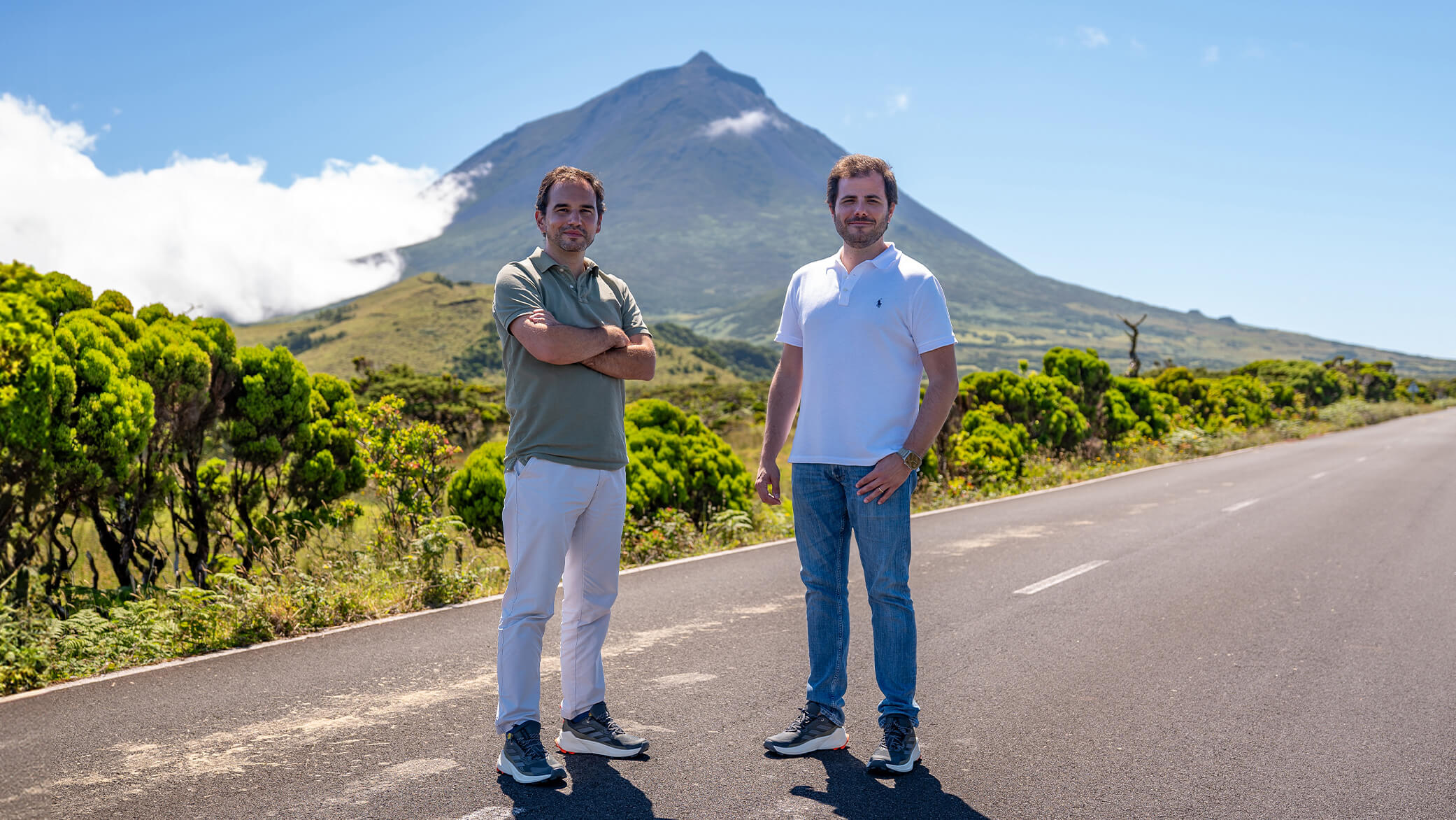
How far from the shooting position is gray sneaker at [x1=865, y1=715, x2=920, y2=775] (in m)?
3.65

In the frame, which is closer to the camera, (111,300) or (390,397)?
(111,300)

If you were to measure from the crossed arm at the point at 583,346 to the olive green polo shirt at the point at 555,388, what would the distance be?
48 millimetres

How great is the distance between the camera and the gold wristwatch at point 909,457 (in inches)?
143

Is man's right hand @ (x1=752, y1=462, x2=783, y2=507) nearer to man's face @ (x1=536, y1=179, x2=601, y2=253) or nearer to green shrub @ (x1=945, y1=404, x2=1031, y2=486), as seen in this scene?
man's face @ (x1=536, y1=179, x2=601, y2=253)

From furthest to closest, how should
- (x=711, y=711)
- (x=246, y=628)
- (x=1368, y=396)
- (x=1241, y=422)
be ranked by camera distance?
(x=1368, y=396)
(x=1241, y=422)
(x=246, y=628)
(x=711, y=711)

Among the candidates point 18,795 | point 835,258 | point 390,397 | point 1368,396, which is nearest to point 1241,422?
point 390,397

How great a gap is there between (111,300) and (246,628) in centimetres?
349

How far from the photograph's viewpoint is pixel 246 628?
5711mm

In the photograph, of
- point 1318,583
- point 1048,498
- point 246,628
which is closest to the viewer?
point 246,628

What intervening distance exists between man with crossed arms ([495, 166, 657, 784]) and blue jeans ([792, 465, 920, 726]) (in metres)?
0.73

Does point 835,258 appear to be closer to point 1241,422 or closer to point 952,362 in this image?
point 952,362

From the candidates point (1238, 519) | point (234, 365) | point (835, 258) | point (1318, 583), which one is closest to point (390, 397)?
point (234, 365)

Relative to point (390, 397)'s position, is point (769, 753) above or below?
below

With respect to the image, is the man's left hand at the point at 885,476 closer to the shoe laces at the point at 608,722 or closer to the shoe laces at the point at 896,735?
the shoe laces at the point at 896,735
